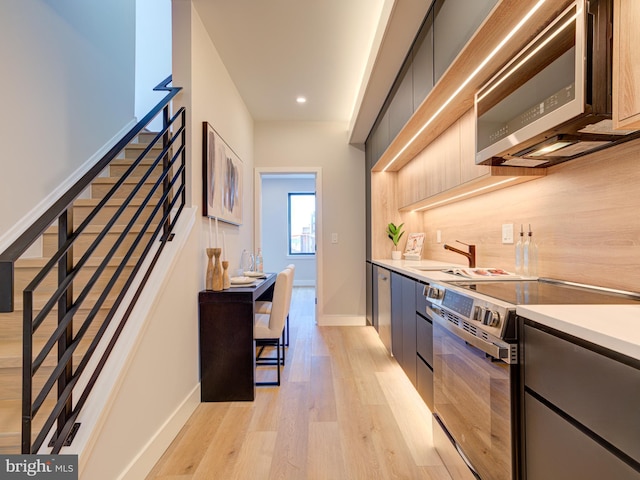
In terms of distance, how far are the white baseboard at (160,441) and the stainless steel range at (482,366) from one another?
4.76ft

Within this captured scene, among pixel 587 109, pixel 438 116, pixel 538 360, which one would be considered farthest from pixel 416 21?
pixel 538 360

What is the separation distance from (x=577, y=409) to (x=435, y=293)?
0.90 metres

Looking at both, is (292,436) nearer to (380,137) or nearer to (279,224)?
(380,137)

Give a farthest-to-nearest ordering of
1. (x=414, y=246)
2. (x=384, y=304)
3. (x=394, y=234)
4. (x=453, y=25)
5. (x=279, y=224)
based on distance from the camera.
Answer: (x=279, y=224) → (x=394, y=234) → (x=414, y=246) → (x=384, y=304) → (x=453, y=25)

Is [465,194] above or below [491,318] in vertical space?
above

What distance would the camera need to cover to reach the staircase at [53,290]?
138 centimetres

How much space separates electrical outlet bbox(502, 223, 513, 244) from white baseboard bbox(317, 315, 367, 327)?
99.5 inches

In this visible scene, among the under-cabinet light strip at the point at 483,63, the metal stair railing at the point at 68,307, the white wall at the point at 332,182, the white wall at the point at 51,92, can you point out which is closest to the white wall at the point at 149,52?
the white wall at the point at 51,92

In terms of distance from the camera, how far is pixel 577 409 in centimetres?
80

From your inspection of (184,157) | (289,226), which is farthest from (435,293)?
(289,226)

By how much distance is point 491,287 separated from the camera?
1500mm

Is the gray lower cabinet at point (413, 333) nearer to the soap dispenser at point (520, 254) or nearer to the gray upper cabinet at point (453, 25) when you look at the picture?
the soap dispenser at point (520, 254)

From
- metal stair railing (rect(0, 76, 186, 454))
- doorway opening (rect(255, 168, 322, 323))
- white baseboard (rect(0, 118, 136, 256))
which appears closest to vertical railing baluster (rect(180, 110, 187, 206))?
metal stair railing (rect(0, 76, 186, 454))

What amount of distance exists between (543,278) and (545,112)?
3.07 ft
